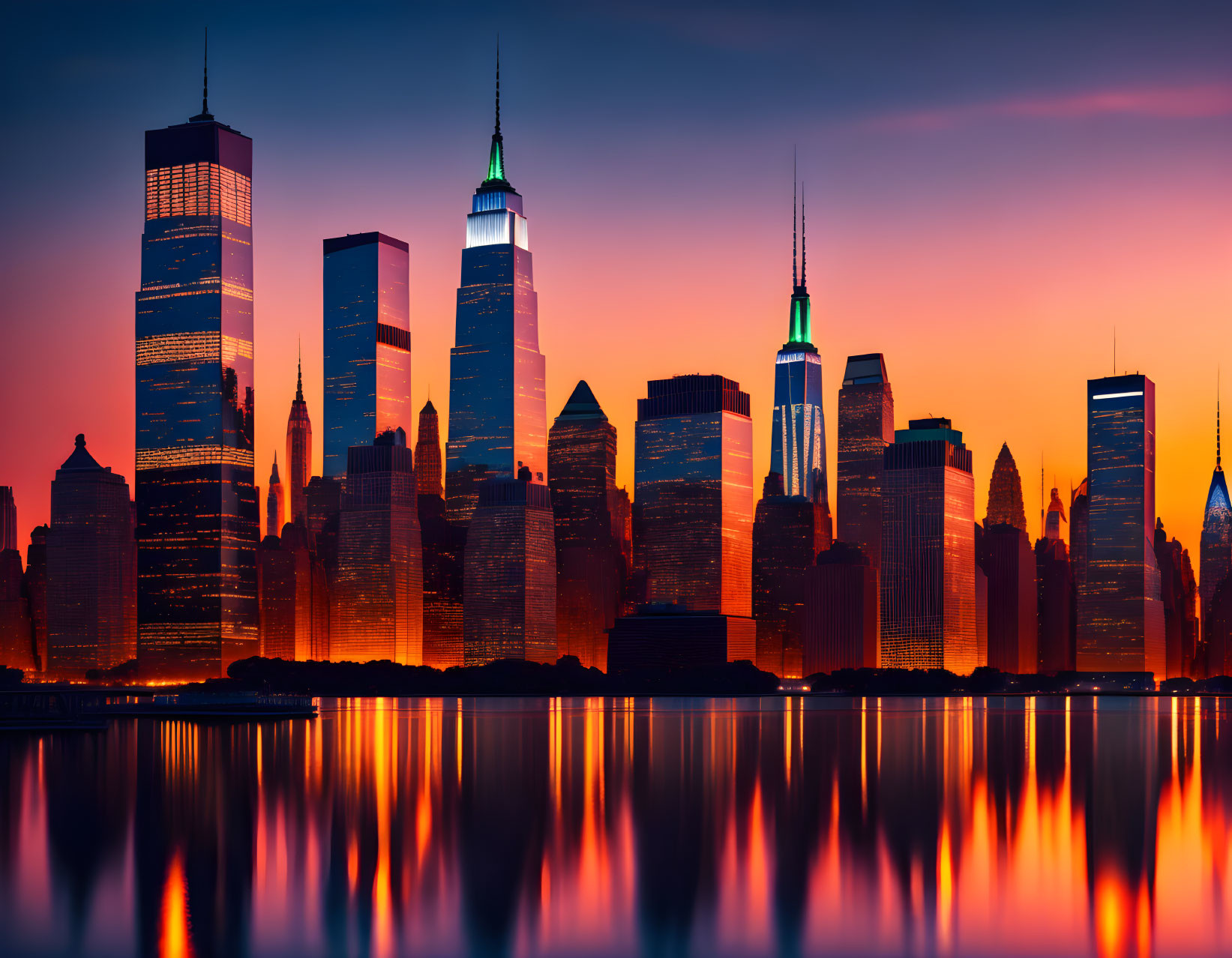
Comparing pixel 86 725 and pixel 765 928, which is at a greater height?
pixel 765 928

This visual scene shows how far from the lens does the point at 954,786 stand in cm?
8275

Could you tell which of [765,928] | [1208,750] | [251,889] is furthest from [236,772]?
[1208,750]

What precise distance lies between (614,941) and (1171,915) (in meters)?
15.0

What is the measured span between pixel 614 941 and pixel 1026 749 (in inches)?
3822

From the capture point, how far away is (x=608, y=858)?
5094cm

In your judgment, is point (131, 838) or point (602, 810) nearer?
point (131, 838)

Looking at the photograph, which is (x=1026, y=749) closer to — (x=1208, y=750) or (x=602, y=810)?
(x=1208, y=750)

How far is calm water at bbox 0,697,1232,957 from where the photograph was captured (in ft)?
125

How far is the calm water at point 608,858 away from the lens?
3803cm

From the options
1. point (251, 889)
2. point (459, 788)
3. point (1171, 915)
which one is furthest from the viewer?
point (459, 788)

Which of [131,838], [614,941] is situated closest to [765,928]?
[614,941]

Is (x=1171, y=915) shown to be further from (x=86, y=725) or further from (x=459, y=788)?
(x=86, y=725)

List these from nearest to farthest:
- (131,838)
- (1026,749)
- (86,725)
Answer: (131,838)
(1026,749)
(86,725)

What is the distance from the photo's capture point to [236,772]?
90000 mm
